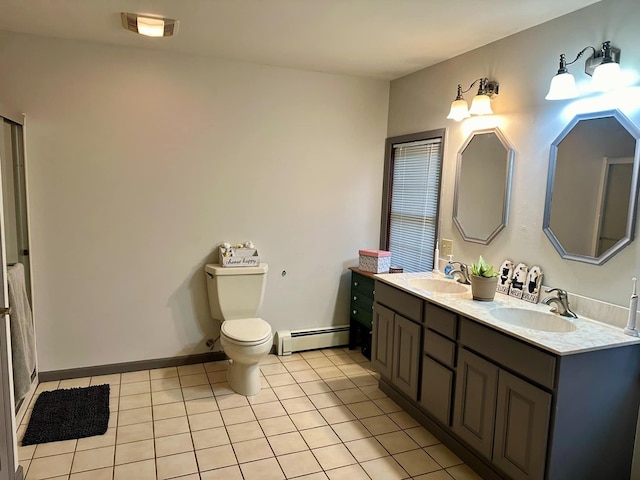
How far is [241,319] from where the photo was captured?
332cm

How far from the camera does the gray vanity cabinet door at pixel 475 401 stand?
6.88ft

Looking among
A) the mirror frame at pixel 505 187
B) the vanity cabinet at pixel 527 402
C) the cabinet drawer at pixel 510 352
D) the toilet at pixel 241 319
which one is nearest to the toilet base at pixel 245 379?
the toilet at pixel 241 319

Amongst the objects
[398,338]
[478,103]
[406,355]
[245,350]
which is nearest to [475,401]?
[406,355]

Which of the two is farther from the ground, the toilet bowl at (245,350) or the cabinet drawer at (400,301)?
the cabinet drawer at (400,301)

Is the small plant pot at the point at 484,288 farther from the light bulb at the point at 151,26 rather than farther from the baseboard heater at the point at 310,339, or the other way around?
the light bulb at the point at 151,26

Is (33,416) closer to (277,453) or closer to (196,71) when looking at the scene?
(277,453)

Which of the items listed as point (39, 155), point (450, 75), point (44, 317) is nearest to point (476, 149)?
point (450, 75)

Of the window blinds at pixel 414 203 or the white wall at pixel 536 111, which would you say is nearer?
the white wall at pixel 536 111

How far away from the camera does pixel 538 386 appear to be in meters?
1.84

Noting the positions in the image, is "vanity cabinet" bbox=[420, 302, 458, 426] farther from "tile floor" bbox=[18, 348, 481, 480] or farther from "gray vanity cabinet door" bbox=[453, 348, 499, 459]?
"tile floor" bbox=[18, 348, 481, 480]

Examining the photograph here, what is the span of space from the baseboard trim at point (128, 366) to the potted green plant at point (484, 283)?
212 centimetres

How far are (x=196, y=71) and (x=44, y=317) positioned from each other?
207cm

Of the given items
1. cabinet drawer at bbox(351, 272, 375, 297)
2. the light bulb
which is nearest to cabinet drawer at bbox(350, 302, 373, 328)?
cabinet drawer at bbox(351, 272, 375, 297)

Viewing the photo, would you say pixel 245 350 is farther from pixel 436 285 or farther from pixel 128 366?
pixel 436 285
